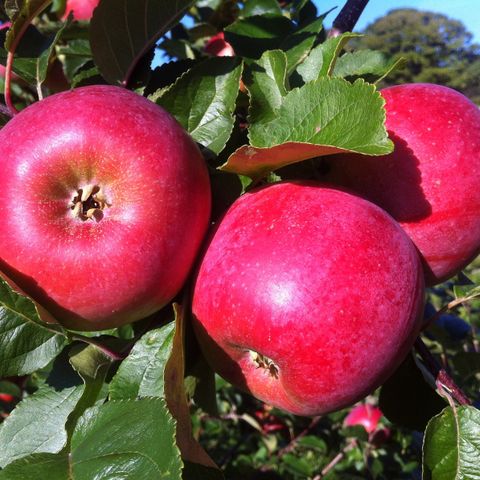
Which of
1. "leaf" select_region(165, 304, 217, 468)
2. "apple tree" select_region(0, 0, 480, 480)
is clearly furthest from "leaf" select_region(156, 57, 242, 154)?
"leaf" select_region(165, 304, 217, 468)

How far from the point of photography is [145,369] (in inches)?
32.8

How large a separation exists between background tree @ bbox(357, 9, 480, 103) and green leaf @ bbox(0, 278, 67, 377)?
98.9ft

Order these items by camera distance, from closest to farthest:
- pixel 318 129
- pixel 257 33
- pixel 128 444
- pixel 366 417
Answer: pixel 128 444 < pixel 318 129 < pixel 257 33 < pixel 366 417

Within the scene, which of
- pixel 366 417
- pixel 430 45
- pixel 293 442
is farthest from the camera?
pixel 430 45

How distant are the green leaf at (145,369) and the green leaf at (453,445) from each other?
0.43 meters

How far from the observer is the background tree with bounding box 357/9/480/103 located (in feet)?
100

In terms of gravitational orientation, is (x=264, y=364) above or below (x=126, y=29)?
below

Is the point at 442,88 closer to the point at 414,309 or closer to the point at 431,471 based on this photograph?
the point at 414,309

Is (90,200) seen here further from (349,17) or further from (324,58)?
(349,17)

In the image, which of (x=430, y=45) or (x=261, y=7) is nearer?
(x=261, y=7)

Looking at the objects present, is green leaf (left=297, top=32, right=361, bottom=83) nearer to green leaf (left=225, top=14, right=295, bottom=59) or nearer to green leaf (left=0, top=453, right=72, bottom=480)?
green leaf (left=225, top=14, right=295, bottom=59)

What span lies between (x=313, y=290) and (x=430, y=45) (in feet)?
121

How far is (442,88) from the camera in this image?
1011mm

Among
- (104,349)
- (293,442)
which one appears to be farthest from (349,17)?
(293,442)
